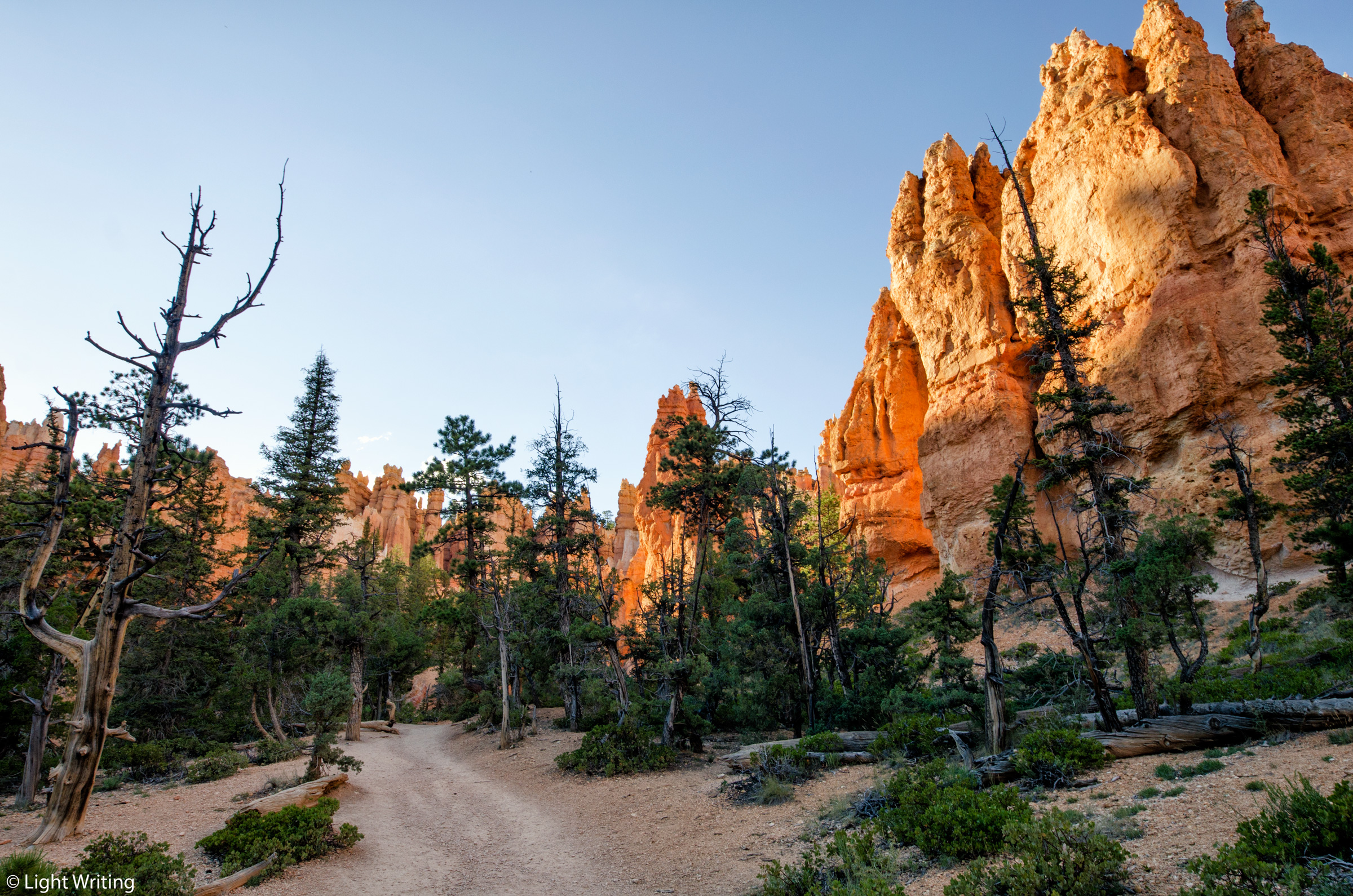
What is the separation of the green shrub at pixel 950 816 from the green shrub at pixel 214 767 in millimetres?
15360

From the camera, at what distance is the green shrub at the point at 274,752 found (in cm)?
1625

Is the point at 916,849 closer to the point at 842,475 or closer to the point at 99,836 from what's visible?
the point at 99,836

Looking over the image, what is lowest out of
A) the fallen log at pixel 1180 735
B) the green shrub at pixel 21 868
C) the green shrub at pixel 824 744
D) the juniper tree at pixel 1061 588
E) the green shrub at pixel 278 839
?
the green shrub at pixel 824 744

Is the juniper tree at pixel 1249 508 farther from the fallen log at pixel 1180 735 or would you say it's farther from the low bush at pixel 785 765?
the low bush at pixel 785 765

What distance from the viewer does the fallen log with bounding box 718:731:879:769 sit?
40.1ft

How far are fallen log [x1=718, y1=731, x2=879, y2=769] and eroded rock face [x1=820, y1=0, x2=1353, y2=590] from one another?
1003 cm

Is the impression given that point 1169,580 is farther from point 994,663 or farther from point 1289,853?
point 1289,853

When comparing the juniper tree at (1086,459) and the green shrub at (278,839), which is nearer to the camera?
the green shrub at (278,839)

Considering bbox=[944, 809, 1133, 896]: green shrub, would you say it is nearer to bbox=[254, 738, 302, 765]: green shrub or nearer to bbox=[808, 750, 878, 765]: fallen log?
bbox=[808, 750, 878, 765]: fallen log

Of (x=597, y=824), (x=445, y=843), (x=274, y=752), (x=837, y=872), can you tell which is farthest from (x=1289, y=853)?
(x=274, y=752)

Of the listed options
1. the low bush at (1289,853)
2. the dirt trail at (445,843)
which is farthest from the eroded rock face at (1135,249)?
the dirt trail at (445,843)

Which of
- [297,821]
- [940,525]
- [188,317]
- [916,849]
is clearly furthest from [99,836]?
[940,525]

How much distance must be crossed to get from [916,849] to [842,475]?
38.9 meters

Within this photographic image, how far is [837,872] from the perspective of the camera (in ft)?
21.6
